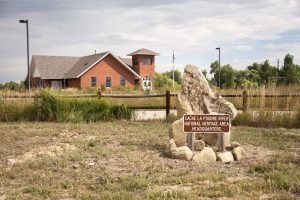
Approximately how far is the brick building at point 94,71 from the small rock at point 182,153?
35929 millimetres

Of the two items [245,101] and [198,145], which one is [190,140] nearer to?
[198,145]

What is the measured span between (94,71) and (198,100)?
35689 mm

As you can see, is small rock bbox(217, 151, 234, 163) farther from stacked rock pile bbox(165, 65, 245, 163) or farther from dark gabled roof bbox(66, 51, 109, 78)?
dark gabled roof bbox(66, 51, 109, 78)

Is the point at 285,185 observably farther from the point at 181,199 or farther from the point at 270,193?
the point at 181,199

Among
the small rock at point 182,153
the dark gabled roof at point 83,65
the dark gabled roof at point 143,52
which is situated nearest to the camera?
the small rock at point 182,153

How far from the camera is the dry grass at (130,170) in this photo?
594cm

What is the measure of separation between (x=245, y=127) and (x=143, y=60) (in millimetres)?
35714

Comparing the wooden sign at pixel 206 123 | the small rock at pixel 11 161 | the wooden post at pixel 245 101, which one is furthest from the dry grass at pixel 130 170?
the wooden post at pixel 245 101

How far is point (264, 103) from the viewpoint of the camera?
48.1 feet

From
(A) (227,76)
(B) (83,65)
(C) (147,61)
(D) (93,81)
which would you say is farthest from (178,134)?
(A) (227,76)

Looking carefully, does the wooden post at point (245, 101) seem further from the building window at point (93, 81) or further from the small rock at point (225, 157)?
the building window at point (93, 81)

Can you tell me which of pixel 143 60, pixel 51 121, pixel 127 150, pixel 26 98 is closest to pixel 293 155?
pixel 127 150

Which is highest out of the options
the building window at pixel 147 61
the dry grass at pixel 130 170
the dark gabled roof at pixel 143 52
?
the dark gabled roof at pixel 143 52

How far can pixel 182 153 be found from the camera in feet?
27.3
